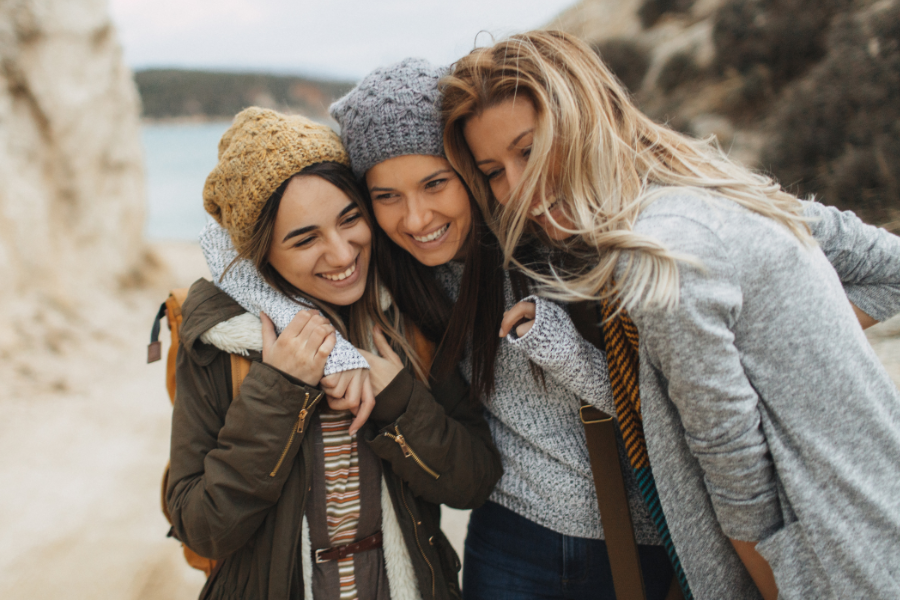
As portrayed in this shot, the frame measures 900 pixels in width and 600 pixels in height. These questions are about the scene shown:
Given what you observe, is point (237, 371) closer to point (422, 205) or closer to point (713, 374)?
point (422, 205)

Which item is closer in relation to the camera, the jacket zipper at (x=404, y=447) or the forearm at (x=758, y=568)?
the forearm at (x=758, y=568)

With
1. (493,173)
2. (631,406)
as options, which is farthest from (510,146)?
(631,406)

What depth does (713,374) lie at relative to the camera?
1.19 m

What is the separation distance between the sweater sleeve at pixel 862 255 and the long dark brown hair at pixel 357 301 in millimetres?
1251

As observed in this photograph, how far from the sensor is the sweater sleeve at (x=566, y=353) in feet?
4.91

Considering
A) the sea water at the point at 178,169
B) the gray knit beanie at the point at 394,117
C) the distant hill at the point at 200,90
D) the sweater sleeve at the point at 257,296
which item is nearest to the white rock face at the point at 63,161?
the sweater sleeve at the point at 257,296

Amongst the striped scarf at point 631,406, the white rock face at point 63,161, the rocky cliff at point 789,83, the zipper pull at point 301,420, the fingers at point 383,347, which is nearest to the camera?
the striped scarf at point 631,406

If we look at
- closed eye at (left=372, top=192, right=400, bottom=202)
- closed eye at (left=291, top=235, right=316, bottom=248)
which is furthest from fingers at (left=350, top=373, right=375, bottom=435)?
closed eye at (left=372, top=192, right=400, bottom=202)

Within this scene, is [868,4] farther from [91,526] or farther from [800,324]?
[91,526]

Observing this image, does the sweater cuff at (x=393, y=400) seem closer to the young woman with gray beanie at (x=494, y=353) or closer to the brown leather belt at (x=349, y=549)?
the young woman with gray beanie at (x=494, y=353)

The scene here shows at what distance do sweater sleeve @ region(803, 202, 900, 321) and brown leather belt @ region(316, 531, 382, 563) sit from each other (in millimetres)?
1564

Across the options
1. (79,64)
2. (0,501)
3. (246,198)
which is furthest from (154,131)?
(246,198)

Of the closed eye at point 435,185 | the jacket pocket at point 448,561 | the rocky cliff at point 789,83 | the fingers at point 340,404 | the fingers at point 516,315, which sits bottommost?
the jacket pocket at point 448,561

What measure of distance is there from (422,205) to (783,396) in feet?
3.56
